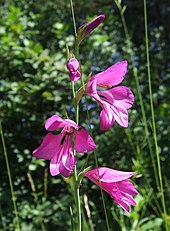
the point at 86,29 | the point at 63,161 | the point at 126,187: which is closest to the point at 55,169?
the point at 63,161

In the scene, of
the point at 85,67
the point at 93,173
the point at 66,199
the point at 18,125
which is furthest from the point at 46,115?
the point at 93,173

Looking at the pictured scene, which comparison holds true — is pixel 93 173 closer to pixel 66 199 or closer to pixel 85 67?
pixel 66 199

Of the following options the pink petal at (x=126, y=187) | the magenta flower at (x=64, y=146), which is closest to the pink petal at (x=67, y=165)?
the magenta flower at (x=64, y=146)

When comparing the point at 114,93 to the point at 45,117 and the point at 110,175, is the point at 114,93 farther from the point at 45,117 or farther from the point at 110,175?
the point at 45,117

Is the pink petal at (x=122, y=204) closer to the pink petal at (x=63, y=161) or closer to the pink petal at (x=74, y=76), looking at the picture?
the pink petal at (x=63, y=161)

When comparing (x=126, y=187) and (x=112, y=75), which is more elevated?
(x=112, y=75)

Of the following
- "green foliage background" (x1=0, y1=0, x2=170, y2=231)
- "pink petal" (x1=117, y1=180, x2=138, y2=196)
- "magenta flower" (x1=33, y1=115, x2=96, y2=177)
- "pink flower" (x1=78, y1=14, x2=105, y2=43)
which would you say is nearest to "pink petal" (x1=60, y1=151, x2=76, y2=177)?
"magenta flower" (x1=33, y1=115, x2=96, y2=177)
